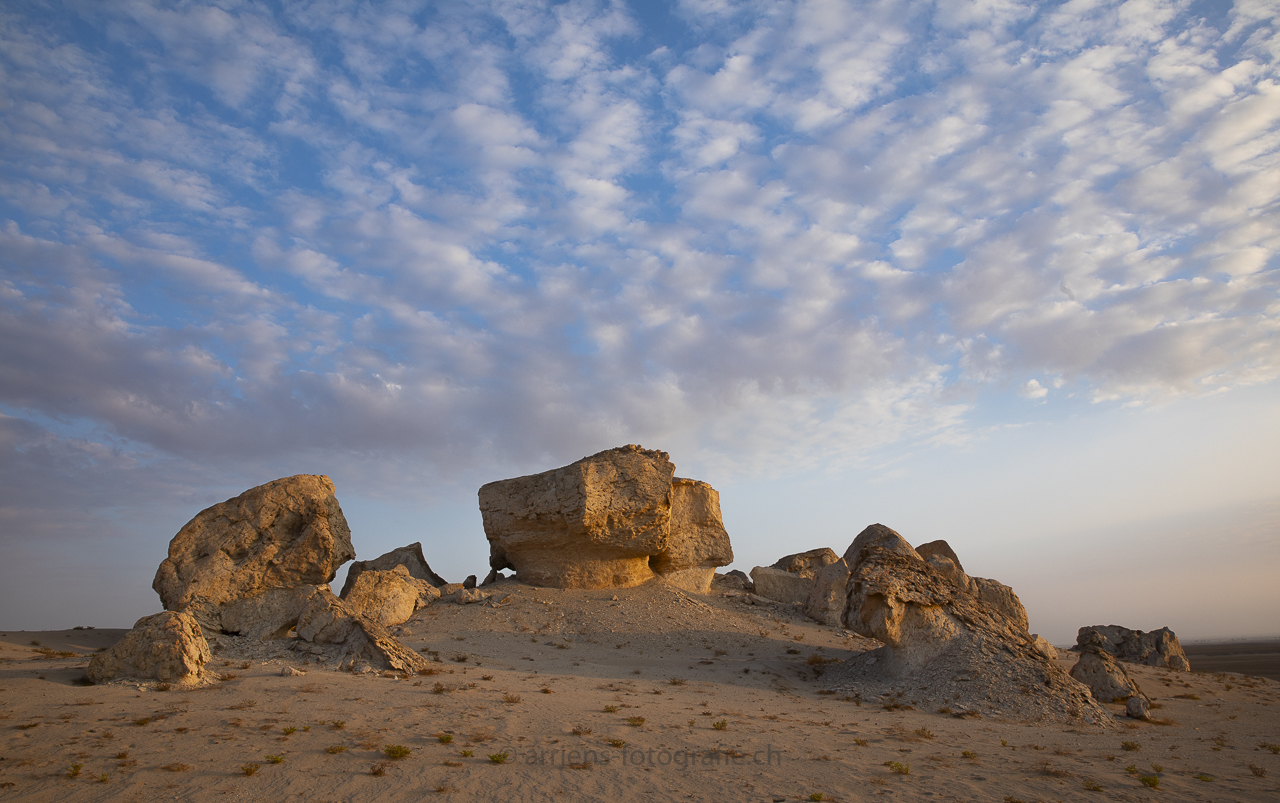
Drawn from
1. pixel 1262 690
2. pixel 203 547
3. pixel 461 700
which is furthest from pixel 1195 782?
pixel 203 547

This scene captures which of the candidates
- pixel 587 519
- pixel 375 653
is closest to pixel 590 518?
pixel 587 519

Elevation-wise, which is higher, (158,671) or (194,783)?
(158,671)

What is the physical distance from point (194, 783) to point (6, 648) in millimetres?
12313

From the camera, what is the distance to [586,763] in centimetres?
941

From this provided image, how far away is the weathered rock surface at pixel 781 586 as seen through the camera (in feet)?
87.4

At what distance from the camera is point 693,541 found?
26188 mm

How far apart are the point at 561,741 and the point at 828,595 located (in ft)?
50.1

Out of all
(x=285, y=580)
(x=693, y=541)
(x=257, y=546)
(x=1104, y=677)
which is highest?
(x=693, y=541)

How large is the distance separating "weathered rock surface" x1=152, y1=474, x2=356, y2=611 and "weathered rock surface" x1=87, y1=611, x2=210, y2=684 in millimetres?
5853

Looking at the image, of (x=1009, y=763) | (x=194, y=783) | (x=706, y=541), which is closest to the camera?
(x=194, y=783)

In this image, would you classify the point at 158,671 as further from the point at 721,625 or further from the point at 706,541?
the point at 706,541

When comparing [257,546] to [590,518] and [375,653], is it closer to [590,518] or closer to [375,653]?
[375,653]

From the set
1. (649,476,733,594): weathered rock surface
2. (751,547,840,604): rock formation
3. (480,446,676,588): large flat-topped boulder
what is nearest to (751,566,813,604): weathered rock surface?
(751,547,840,604): rock formation

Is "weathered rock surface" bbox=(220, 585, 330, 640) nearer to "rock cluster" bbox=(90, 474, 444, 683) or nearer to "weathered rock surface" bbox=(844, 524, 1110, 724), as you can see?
"rock cluster" bbox=(90, 474, 444, 683)
